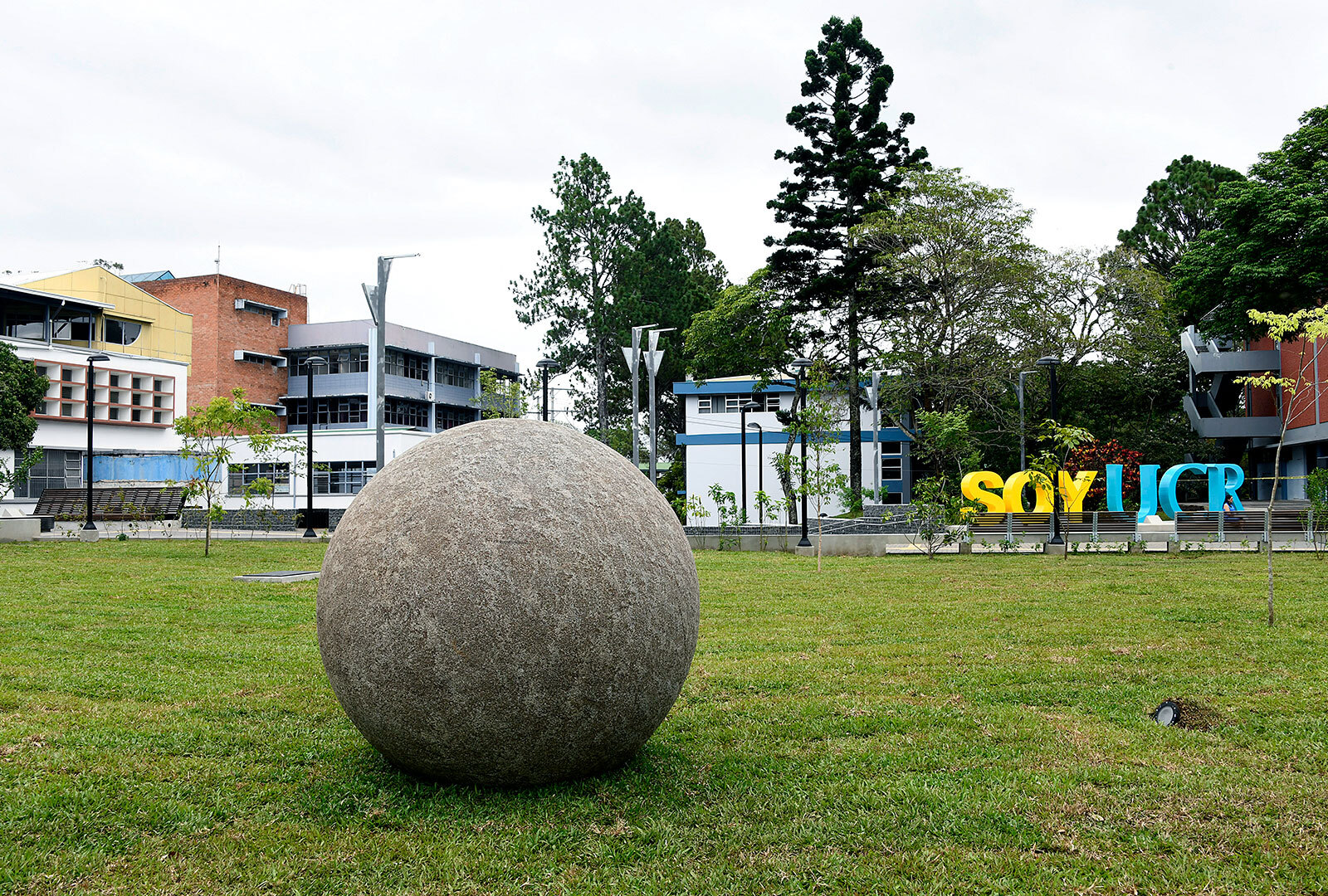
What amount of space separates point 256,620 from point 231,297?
184ft

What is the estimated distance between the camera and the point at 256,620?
12211 millimetres

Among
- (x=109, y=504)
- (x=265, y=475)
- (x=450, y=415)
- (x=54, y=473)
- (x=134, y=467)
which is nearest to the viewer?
(x=109, y=504)

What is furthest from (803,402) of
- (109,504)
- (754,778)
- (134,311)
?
(134,311)

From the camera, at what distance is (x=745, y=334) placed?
45406 mm

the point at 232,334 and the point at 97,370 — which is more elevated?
the point at 232,334

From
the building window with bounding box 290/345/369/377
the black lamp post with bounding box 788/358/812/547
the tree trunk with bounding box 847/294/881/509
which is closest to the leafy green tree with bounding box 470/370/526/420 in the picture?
the black lamp post with bounding box 788/358/812/547

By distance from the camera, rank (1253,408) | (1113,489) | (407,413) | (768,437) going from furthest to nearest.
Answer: (407,413), (768,437), (1253,408), (1113,489)

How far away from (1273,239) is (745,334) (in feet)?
72.0

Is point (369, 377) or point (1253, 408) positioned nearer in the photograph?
point (1253, 408)

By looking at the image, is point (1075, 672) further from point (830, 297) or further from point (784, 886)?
point (830, 297)

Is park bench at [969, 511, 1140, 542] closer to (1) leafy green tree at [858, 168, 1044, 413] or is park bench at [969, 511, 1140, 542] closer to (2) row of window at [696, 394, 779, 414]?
(1) leafy green tree at [858, 168, 1044, 413]

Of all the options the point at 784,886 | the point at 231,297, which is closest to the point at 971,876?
the point at 784,886

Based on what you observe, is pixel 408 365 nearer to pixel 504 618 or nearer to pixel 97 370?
pixel 97 370

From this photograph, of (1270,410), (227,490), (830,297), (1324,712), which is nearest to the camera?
(1324,712)
